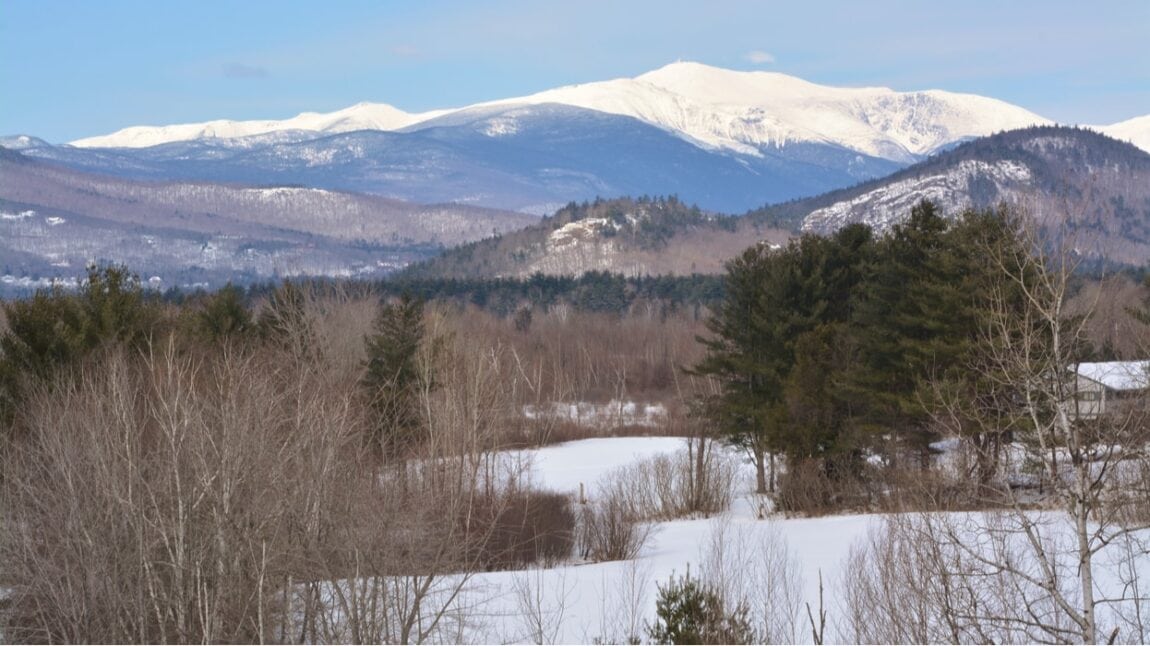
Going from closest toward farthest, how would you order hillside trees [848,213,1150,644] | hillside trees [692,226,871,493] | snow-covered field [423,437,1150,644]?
hillside trees [848,213,1150,644], snow-covered field [423,437,1150,644], hillside trees [692,226,871,493]

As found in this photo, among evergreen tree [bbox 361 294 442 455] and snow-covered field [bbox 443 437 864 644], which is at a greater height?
evergreen tree [bbox 361 294 442 455]

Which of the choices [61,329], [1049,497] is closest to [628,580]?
[1049,497]

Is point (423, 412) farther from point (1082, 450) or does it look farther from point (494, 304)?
point (494, 304)

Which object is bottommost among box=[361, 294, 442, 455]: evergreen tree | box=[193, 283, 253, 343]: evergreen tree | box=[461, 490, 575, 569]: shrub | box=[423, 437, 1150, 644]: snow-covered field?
box=[461, 490, 575, 569]: shrub

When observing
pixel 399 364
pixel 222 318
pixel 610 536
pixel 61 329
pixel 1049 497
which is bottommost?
pixel 610 536

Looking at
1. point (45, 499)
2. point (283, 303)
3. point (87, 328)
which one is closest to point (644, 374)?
point (283, 303)

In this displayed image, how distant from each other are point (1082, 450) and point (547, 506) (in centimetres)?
2881

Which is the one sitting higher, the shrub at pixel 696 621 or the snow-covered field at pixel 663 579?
the shrub at pixel 696 621

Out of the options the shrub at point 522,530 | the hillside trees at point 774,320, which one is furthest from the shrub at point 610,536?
the hillside trees at point 774,320

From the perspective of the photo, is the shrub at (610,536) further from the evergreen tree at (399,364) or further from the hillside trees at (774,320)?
the hillside trees at (774,320)

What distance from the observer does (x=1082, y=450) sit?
11.3 metres

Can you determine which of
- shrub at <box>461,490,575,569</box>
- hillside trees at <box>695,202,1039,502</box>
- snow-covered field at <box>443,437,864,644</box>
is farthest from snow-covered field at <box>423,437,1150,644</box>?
hillside trees at <box>695,202,1039,502</box>

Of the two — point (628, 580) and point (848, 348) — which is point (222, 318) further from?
point (628, 580)

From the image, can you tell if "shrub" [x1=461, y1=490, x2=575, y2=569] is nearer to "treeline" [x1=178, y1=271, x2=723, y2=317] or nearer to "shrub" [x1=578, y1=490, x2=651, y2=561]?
"shrub" [x1=578, y1=490, x2=651, y2=561]
